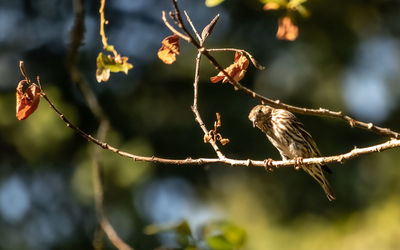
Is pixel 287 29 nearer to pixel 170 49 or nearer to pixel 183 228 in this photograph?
pixel 170 49

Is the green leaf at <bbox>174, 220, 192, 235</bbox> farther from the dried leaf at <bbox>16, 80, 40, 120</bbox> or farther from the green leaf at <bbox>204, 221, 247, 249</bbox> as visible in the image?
the dried leaf at <bbox>16, 80, 40, 120</bbox>

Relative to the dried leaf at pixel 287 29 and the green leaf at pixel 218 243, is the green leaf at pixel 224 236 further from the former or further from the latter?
the dried leaf at pixel 287 29

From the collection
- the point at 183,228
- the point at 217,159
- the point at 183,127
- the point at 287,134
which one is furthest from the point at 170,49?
the point at 183,127

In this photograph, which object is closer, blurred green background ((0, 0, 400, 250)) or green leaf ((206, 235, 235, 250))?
green leaf ((206, 235, 235, 250))

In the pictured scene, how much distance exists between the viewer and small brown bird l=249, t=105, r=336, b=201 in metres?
5.70

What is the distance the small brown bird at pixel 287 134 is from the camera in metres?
5.70

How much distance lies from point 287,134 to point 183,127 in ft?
22.2

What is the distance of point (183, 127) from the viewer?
12.4 metres

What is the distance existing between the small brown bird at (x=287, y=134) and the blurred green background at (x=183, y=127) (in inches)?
191

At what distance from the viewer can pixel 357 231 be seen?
952 centimetres

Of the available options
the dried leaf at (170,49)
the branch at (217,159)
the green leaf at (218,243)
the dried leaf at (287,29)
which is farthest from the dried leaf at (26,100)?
the dried leaf at (287,29)

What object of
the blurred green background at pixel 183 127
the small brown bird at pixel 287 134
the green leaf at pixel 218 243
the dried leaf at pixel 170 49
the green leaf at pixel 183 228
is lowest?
the green leaf at pixel 183 228

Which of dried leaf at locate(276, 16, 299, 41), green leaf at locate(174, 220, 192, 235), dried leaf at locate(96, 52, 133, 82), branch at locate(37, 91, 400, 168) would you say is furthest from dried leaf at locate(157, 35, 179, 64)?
Result: green leaf at locate(174, 220, 192, 235)

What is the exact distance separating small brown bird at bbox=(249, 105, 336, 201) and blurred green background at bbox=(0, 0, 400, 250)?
4.85 metres
